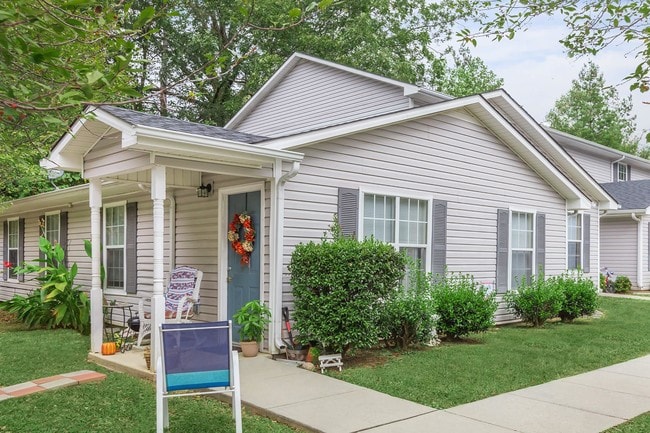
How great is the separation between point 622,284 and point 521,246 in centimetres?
821

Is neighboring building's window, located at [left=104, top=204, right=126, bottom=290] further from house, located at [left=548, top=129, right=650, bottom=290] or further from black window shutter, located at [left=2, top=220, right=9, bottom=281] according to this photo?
house, located at [left=548, top=129, right=650, bottom=290]

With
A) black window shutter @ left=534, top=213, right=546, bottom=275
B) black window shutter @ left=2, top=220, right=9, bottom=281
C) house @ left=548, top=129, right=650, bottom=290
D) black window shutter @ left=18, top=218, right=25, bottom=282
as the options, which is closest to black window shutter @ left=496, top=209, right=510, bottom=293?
black window shutter @ left=534, top=213, right=546, bottom=275

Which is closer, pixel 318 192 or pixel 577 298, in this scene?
pixel 318 192

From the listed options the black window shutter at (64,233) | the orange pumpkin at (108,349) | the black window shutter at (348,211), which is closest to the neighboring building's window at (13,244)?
the black window shutter at (64,233)

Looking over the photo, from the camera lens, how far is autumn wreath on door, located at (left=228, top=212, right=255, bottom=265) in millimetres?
7801

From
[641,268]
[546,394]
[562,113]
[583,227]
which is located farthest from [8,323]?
[562,113]

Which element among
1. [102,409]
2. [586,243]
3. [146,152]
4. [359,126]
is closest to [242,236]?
[146,152]

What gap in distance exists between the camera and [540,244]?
37.8 ft

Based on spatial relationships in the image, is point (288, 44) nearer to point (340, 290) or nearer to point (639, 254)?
Answer: point (639, 254)

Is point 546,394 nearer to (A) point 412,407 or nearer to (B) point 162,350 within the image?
(A) point 412,407

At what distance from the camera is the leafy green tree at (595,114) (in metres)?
37.5

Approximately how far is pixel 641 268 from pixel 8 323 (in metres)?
17.2

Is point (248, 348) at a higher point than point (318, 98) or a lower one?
lower

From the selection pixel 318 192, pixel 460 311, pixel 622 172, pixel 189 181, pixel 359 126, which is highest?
pixel 622 172
